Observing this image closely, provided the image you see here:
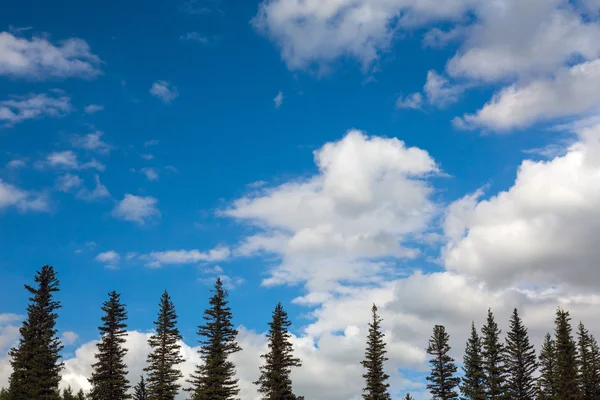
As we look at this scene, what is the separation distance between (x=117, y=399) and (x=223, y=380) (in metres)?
12.6

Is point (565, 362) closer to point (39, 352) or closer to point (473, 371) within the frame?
point (473, 371)

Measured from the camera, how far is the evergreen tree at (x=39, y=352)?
2628 inches

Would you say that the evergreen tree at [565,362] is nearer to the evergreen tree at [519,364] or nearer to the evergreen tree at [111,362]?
the evergreen tree at [519,364]

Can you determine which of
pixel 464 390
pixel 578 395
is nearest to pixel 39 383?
pixel 464 390

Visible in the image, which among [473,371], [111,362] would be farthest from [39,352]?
[473,371]

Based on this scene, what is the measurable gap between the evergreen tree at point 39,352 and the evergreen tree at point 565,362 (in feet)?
236

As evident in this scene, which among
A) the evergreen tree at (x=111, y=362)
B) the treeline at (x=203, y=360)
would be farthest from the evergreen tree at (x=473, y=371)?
the evergreen tree at (x=111, y=362)

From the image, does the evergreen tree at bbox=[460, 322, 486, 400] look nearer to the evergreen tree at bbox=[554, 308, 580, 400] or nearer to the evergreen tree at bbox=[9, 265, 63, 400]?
the evergreen tree at bbox=[554, 308, 580, 400]

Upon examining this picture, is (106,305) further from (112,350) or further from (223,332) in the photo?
(223,332)

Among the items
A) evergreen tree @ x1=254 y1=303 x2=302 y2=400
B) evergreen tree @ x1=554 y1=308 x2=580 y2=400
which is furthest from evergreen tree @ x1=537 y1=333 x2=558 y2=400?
evergreen tree @ x1=254 y1=303 x2=302 y2=400

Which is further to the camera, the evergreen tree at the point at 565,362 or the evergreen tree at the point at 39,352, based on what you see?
the evergreen tree at the point at 565,362

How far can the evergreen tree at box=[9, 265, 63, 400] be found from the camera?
6675 cm

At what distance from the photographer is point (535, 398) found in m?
92.8

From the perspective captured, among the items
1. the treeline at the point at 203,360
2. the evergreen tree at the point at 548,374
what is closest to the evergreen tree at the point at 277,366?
the treeline at the point at 203,360
